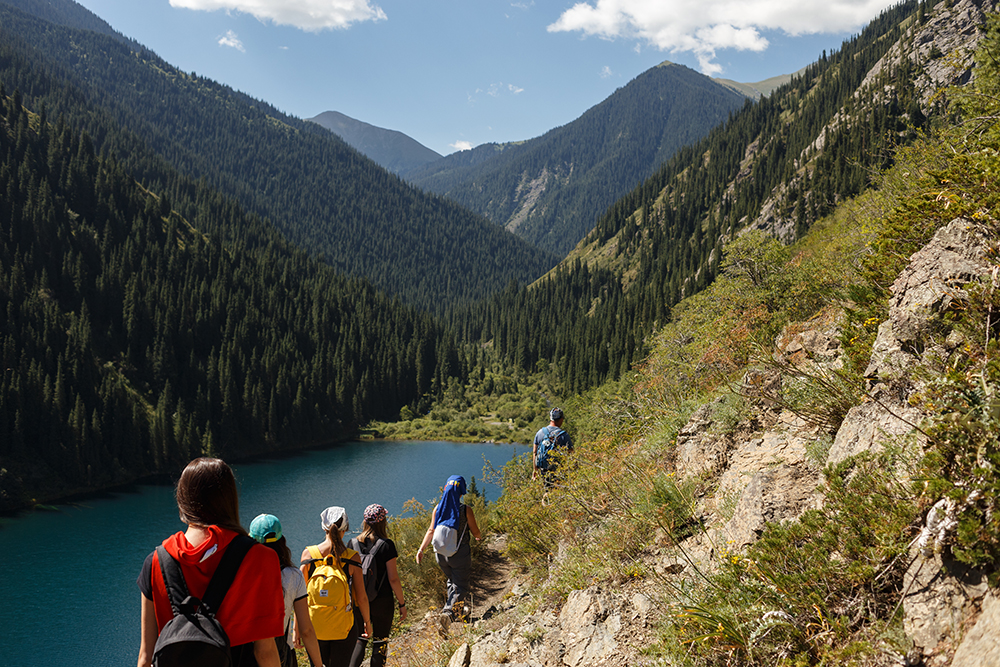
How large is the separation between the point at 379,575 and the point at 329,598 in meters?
0.91

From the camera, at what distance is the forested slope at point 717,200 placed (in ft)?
243

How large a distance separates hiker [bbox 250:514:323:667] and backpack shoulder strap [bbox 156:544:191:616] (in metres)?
0.83

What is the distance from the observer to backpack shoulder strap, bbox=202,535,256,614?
2.85 meters

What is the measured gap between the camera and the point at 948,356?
11.5 ft

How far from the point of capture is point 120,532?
1697 inches

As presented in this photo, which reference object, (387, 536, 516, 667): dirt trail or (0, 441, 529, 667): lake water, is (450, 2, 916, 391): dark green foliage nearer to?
(0, 441, 529, 667): lake water

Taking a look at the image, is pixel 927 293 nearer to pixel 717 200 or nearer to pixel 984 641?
pixel 984 641

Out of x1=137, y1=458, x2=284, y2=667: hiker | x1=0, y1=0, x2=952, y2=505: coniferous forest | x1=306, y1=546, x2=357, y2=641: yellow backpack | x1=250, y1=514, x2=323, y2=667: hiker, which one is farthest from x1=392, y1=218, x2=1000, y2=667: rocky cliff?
x1=0, y1=0, x2=952, y2=505: coniferous forest

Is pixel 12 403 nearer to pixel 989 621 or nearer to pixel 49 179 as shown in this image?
pixel 49 179

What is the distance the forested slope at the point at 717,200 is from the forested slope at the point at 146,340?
1208 inches

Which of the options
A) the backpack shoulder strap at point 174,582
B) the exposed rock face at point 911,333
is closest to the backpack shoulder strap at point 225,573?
the backpack shoulder strap at point 174,582

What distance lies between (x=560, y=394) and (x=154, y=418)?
194ft

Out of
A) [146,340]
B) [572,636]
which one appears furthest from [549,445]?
[146,340]

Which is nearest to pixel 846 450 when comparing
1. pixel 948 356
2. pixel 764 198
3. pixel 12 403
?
pixel 948 356
